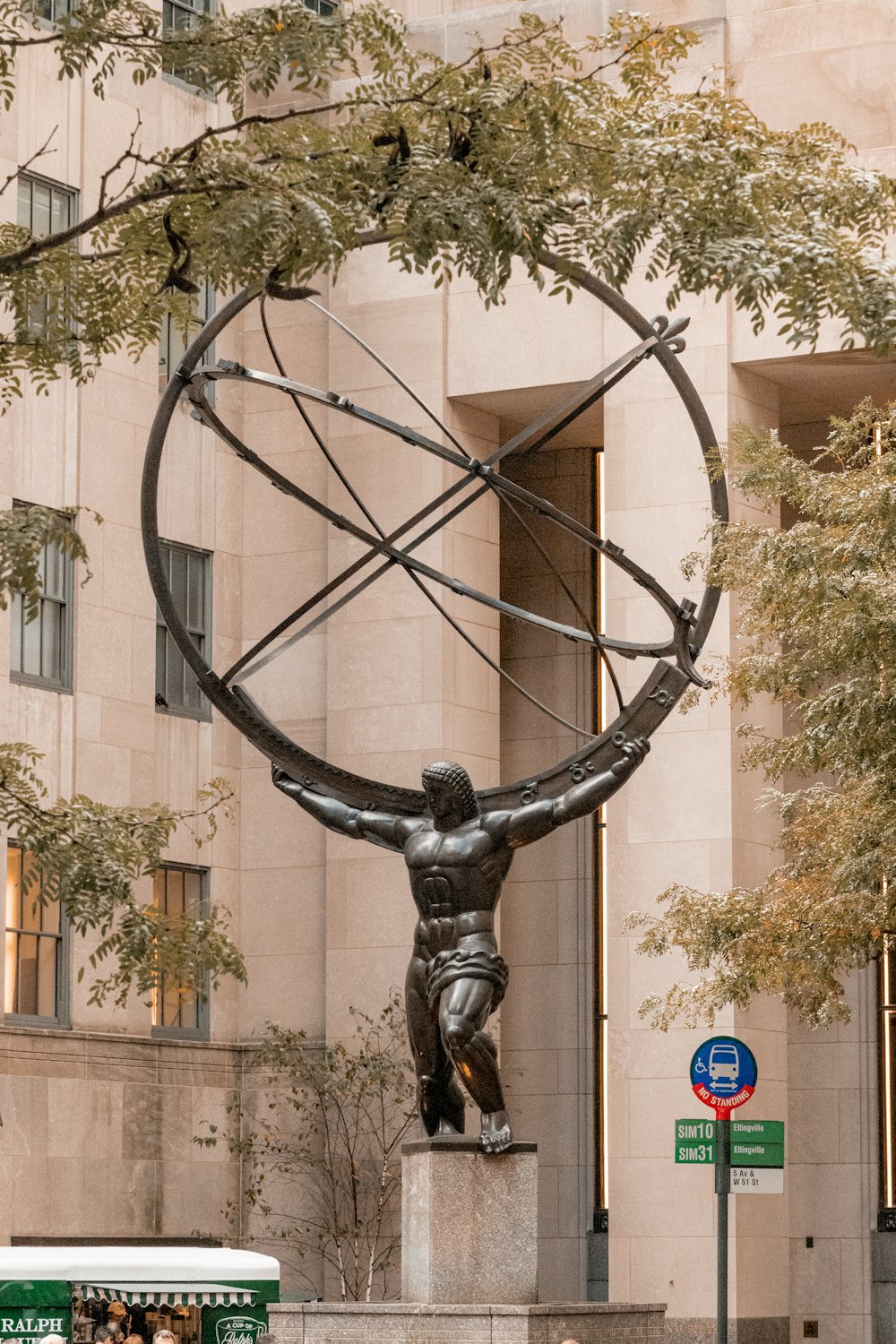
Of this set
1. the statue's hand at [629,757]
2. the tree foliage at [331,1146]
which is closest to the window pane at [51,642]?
the tree foliage at [331,1146]

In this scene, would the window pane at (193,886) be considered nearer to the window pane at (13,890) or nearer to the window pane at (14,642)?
the window pane at (13,890)

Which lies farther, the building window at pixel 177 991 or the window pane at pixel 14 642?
the building window at pixel 177 991

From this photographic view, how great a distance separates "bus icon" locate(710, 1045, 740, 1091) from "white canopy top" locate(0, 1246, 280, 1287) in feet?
20.5

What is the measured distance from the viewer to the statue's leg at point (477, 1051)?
18.0m

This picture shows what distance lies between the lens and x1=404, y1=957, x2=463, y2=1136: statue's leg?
1850 cm

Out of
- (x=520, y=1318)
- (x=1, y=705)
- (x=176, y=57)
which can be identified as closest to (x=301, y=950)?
(x=1, y=705)

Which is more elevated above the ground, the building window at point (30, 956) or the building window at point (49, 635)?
the building window at point (49, 635)

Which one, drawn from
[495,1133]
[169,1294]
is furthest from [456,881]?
[169,1294]

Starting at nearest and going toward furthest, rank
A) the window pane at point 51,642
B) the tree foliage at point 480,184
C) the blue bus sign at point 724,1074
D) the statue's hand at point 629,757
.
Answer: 1. the tree foliage at point 480,184
2. the statue's hand at point 629,757
3. the blue bus sign at point 724,1074
4. the window pane at point 51,642

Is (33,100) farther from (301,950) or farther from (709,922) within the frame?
(709,922)

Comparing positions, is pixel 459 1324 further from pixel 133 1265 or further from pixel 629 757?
pixel 133 1265

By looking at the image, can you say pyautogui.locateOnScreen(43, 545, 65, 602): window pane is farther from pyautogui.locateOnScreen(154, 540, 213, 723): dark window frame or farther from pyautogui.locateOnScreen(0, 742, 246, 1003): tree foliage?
pyautogui.locateOnScreen(0, 742, 246, 1003): tree foliage

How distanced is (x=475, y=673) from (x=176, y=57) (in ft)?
64.8

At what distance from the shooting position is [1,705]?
27422 millimetres
